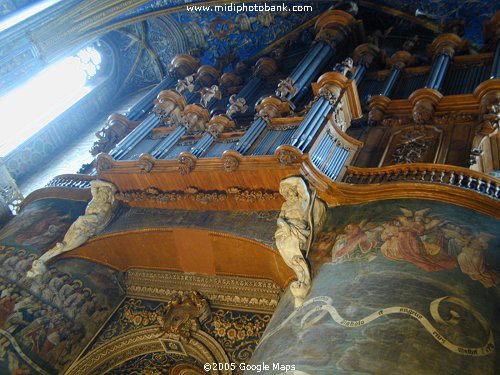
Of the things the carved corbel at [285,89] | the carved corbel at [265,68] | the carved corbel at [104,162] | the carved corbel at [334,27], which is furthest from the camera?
the carved corbel at [265,68]

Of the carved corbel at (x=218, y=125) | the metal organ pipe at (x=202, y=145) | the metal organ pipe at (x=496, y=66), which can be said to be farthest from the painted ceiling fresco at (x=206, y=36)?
the metal organ pipe at (x=202, y=145)

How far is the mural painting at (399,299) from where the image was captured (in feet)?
14.0

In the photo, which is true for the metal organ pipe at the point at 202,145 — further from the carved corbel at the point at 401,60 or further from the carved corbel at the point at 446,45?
the carved corbel at the point at 446,45

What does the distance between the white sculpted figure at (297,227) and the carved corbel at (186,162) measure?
6.14 ft

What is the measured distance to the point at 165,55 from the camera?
49.2 feet

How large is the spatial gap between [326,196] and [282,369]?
115 inches

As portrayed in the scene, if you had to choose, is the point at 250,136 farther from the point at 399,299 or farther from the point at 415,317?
the point at 415,317

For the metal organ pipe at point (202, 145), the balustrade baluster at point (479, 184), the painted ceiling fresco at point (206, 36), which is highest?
the painted ceiling fresco at point (206, 36)

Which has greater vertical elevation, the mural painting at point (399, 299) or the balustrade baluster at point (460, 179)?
the balustrade baluster at point (460, 179)

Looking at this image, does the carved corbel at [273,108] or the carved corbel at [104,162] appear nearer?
the carved corbel at [104,162]

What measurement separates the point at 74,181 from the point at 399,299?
7183 millimetres

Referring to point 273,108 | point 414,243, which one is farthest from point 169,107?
point 414,243

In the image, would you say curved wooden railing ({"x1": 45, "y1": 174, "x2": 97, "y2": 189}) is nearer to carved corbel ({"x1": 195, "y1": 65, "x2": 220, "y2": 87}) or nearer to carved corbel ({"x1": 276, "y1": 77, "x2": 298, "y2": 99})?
carved corbel ({"x1": 276, "y1": 77, "x2": 298, "y2": 99})

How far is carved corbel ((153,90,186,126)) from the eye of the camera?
1039 cm
